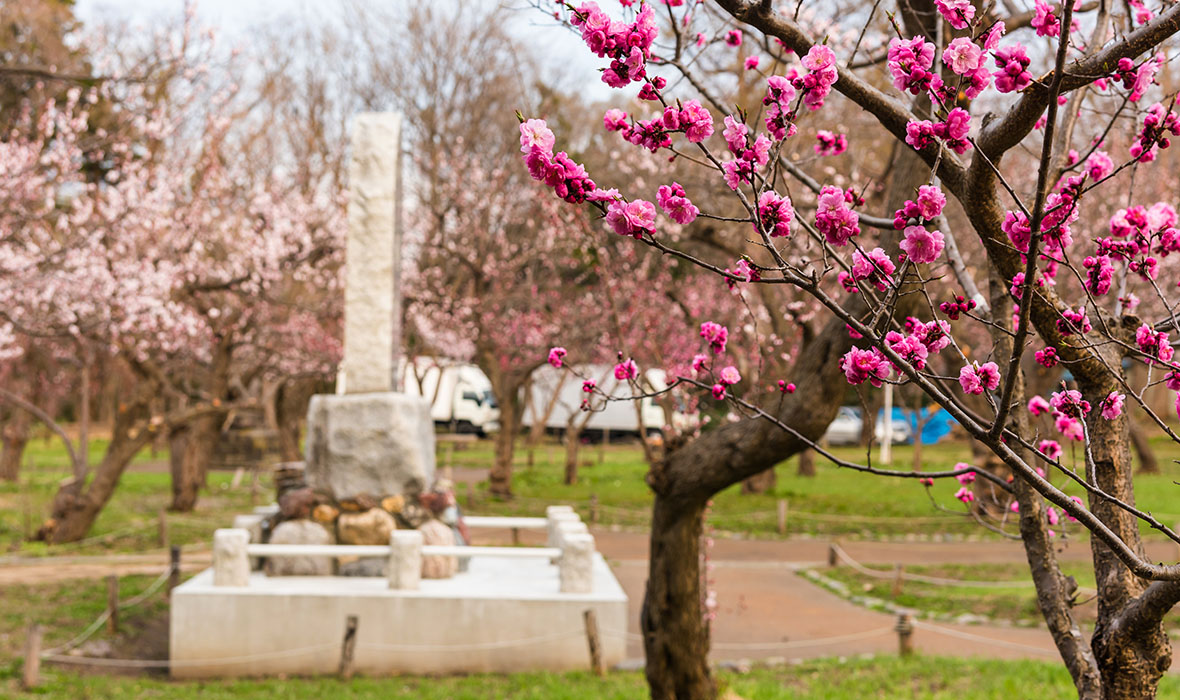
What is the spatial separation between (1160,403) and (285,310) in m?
28.9

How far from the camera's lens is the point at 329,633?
311 inches

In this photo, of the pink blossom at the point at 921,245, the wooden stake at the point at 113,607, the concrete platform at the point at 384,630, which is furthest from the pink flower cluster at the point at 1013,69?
the wooden stake at the point at 113,607

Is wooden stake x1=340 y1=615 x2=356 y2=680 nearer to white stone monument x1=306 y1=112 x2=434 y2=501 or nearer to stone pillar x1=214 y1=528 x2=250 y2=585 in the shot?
stone pillar x1=214 y1=528 x2=250 y2=585

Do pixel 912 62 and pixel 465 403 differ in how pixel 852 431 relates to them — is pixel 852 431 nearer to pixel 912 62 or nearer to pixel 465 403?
pixel 465 403

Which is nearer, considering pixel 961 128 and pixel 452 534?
pixel 961 128

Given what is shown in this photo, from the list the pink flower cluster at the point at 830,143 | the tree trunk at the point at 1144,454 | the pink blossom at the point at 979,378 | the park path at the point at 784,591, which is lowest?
the park path at the point at 784,591

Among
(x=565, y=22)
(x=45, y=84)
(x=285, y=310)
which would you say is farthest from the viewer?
(x=285, y=310)

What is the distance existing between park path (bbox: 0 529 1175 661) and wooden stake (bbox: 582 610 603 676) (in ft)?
2.18

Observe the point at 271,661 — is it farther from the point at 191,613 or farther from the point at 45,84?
the point at 45,84

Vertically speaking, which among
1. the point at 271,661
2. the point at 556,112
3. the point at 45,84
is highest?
the point at 556,112

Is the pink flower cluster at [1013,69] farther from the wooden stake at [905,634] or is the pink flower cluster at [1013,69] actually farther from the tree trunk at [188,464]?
the tree trunk at [188,464]

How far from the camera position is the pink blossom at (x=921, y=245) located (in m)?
1.86

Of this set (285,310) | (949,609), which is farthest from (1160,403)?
(285,310)

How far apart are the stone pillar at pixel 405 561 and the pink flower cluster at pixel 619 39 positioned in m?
6.87
